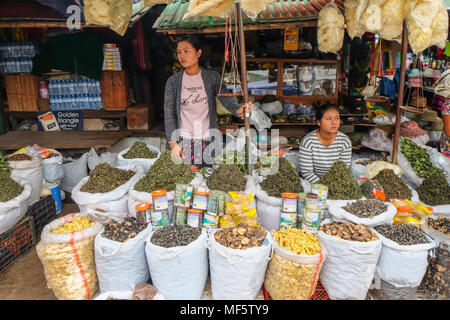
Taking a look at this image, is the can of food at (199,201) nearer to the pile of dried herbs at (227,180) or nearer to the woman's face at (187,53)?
the pile of dried herbs at (227,180)

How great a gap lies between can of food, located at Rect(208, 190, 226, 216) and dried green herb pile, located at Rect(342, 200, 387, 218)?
3.07 ft

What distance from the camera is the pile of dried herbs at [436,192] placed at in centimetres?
269

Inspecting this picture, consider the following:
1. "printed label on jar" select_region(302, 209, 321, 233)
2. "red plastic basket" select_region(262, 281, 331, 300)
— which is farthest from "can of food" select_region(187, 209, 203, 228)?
"printed label on jar" select_region(302, 209, 321, 233)

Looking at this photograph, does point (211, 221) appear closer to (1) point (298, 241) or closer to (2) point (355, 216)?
(1) point (298, 241)

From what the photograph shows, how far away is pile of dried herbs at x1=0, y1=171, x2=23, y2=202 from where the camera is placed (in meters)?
2.55

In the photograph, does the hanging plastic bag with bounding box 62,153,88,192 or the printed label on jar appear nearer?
the printed label on jar

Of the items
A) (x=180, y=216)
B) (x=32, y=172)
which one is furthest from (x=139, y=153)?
(x=180, y=216)

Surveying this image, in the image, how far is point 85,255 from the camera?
2201 mm

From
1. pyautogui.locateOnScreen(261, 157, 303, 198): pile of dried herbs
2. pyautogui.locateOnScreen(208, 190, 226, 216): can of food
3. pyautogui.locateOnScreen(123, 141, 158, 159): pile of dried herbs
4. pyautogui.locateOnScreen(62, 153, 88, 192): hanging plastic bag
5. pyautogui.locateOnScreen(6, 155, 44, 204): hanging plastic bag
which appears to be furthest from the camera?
pyautogui.locateOnScreen(62, 153, 88, 192): hanging plastic bag

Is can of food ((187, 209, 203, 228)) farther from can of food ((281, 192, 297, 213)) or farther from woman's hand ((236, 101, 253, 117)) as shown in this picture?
woman's hand ((236, 101, 253, 117))

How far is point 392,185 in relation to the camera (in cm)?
277

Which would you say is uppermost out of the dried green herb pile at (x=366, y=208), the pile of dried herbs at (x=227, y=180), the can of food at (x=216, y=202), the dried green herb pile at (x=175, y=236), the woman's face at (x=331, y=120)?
the woman's face at (x=331, y=120)

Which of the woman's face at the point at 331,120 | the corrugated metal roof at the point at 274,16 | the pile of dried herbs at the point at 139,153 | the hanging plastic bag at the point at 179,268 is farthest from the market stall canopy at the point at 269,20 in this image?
the hanging plastic bag at the point at 179,268

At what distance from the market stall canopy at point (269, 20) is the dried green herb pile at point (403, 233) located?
2245 mm
